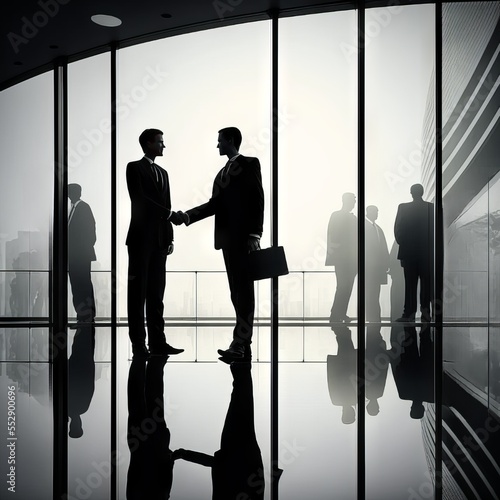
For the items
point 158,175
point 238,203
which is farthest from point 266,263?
point 158,175

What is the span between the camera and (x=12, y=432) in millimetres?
1904

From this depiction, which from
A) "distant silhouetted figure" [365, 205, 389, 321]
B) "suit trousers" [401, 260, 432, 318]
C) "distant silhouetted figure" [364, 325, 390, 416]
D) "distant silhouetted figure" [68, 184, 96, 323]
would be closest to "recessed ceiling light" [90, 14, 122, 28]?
"distant silhouetted figure" [68, 184, 96, 323]

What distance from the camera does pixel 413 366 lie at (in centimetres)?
314

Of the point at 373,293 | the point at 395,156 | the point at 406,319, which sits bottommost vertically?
the point at 406,319

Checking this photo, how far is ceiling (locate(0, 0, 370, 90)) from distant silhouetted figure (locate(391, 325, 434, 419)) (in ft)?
8.75

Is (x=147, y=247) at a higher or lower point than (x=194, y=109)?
lower

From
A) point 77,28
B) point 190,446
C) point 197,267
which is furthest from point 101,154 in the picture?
point 190,446

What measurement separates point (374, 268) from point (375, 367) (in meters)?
1.19

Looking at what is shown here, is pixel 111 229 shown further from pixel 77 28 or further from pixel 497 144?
pixel 497 144

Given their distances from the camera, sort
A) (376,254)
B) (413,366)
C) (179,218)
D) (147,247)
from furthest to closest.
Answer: (376,254) → (147,247) → (179,218) → (413,366)

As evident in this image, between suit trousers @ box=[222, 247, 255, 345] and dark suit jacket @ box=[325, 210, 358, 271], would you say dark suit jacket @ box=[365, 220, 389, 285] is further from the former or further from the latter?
suit trousers @ box=[222, 247, 255, 345]

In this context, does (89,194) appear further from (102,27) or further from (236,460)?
(236,460)

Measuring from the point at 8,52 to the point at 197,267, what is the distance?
104 inches

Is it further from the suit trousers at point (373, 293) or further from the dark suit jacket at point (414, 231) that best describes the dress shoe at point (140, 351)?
the dark suit jacket at point (414, 231)
